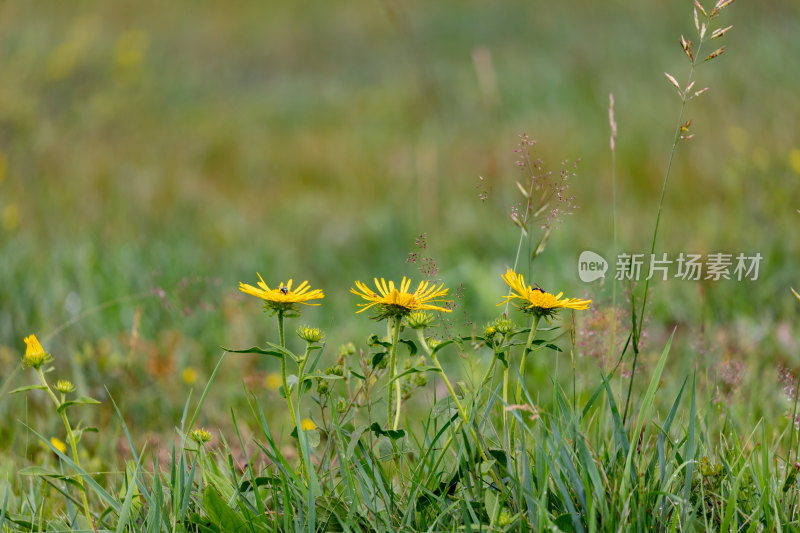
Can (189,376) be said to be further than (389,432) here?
Yes

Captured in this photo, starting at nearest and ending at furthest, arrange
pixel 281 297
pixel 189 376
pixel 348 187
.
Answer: pixel 281 297 < pixel 189 376 < pixel 348 187

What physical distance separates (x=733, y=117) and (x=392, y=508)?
18.1 ft

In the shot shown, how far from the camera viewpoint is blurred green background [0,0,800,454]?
2.85m

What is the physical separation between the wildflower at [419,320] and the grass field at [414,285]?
1.3 inches

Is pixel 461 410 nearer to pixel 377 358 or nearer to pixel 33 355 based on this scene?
pixel 377 358

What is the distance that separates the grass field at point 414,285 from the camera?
4.00 feet

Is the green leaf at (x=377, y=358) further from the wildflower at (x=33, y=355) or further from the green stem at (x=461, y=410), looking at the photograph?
the wildflower at (x=33, y=355)

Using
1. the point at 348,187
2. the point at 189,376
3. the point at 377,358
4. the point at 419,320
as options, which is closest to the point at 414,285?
the point at 189,376

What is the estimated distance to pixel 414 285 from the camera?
3.57 meters

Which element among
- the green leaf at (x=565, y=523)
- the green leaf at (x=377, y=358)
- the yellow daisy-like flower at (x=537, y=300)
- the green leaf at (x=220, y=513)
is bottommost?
the green leaf at (x=220, y=513)

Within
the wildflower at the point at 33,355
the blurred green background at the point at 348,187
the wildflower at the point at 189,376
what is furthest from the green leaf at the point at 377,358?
the wildflower at the point at 189,376

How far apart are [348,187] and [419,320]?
4.98 meters

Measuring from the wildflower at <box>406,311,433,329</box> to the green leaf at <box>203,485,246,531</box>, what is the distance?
40cm

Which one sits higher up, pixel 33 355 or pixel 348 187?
pixel 348 187
